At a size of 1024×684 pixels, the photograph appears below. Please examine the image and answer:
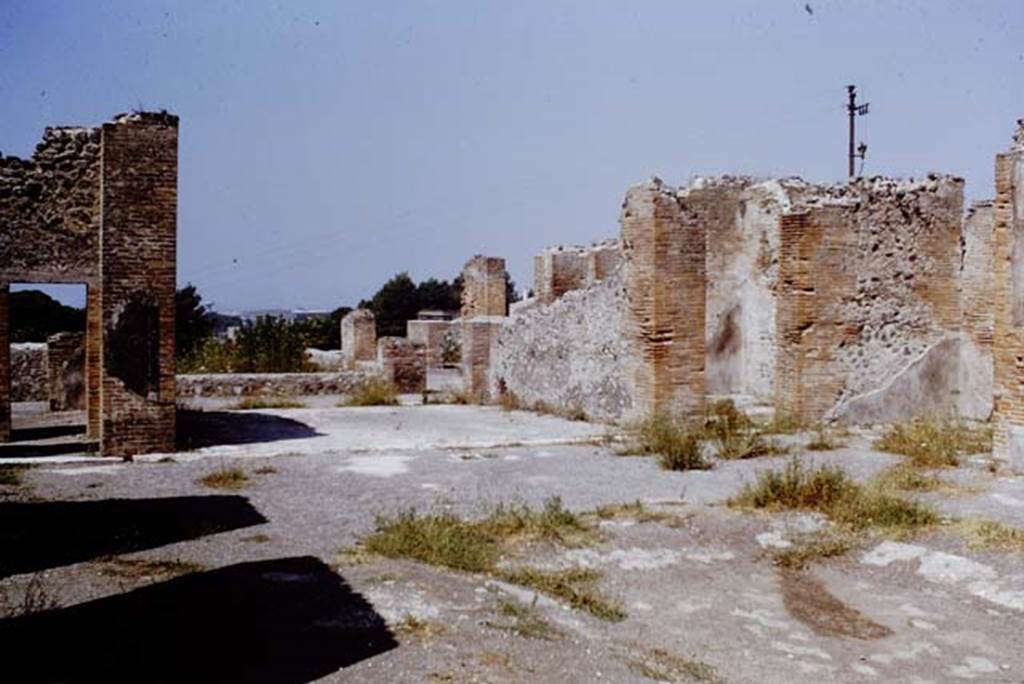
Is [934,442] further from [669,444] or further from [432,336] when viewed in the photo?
[432,336]

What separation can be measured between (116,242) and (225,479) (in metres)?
3.37

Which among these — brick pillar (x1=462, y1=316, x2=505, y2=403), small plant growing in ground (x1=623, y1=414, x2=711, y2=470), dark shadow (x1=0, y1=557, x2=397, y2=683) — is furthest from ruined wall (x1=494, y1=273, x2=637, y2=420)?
dark shadow (x1=0, y1=557, x2=397, y2=683)

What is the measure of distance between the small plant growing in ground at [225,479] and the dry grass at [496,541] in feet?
7.43

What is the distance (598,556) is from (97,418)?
8.06 meters

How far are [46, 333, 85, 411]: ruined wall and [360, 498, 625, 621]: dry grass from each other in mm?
13703

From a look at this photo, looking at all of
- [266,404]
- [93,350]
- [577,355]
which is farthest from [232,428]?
[577,355]

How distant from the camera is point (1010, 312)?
10617 mm

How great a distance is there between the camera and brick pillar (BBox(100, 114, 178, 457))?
1109 cm

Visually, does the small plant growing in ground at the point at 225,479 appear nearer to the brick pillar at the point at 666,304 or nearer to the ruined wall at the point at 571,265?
the brick pillar at the point at 666,304

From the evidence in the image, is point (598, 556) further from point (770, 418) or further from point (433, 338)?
point (433, 338)

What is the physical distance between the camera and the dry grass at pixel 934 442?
10969 mm

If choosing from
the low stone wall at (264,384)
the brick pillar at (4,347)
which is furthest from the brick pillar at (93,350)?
the low stone wall at (264,384)

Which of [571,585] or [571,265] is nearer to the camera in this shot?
[571,585]

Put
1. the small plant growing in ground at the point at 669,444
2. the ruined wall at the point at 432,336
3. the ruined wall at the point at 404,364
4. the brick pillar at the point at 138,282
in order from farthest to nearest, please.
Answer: the ruined wall at the point at 432,336
the ruined wall at the point at 404,364
the brick pillar at the point at 138,282
the small plant growing in ground at the point at 669,444
